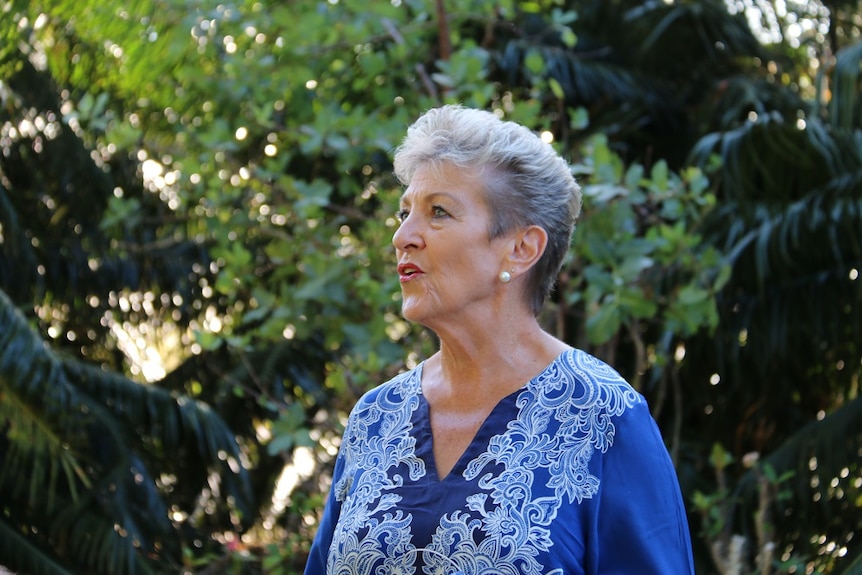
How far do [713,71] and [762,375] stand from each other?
6.38 feet

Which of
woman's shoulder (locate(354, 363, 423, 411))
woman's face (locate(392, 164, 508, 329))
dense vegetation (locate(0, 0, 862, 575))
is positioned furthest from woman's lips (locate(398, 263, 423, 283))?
dense vegetation (locate(0, 0, 862, 575))

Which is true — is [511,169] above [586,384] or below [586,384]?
above

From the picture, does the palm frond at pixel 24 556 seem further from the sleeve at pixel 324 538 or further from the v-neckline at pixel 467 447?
the v-neckline at pixel 467 447

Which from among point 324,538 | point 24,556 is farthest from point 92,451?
point 324,538

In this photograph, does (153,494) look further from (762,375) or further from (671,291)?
(762,375)

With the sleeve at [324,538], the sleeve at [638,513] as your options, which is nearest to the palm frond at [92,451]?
the sleeve at [324,538]

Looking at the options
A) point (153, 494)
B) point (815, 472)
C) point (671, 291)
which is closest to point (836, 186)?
point (671, 291)

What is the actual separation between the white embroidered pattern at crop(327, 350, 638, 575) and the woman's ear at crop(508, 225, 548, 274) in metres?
0.19

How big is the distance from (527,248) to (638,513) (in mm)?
546

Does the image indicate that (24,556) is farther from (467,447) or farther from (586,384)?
(586,384)

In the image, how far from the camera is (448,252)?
2154 millimetres

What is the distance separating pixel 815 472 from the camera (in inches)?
170

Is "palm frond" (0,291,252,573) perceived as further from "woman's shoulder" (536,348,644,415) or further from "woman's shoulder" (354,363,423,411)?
"woman's shoulder" (536,348,644,415)

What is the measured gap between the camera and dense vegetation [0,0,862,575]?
167 inches
